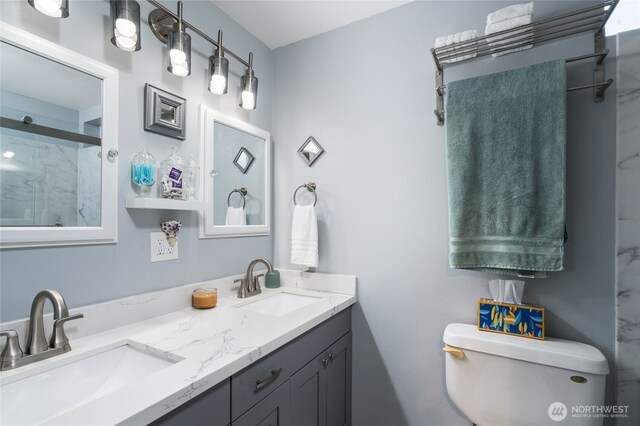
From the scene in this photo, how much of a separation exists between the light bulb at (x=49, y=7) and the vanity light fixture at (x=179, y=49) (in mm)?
332

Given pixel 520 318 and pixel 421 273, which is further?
pixel 421 273

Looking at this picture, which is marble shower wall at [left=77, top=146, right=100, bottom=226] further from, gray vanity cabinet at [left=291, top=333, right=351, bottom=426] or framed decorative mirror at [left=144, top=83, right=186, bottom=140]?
gray vanity cabinet at [left=291, top=333, right=351, bottom=426]

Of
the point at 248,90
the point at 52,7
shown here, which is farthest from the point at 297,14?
the point at 52,7

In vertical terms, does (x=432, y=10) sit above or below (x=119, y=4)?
above

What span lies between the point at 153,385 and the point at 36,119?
858 millimetres

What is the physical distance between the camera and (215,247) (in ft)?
4.88

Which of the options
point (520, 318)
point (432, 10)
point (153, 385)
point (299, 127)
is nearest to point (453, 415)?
point (520, 318)

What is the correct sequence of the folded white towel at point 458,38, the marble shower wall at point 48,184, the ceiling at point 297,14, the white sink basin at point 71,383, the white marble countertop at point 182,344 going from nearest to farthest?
the white marble countertop at point 182,344, the white sink basin at point 71,383, the marble shower wall at point 48,184, the folded white towel at point 458,38, the ceiling at point 297,14

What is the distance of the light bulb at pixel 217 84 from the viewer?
1354mm

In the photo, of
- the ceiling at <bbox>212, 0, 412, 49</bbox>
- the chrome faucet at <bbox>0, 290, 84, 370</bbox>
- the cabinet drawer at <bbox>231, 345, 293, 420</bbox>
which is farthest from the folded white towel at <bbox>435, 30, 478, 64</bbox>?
the chrome faucet at <bbox>0, 290, 84, 370</bbox>

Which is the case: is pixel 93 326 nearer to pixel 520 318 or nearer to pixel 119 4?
pixel 119 4

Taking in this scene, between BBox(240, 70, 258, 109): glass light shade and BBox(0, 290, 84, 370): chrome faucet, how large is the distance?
3.68 feet

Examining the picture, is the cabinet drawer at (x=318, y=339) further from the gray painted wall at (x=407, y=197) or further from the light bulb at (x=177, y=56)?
the light bulb at (x=177, y=56)

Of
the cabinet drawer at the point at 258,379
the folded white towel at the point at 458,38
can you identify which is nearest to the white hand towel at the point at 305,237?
the cabinet drawer at the point at 258,379
